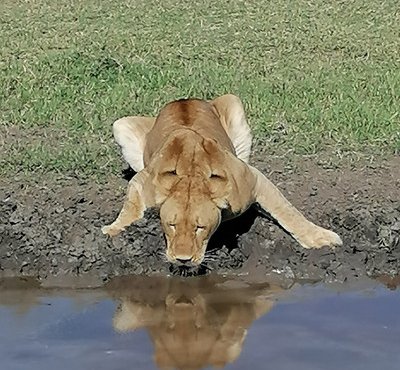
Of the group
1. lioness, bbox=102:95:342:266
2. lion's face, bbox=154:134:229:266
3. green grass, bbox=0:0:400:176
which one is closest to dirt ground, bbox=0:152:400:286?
lioness, bbox=102:95:342:266

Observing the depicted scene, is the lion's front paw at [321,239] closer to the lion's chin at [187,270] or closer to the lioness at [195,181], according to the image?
the lioness at [195,181]

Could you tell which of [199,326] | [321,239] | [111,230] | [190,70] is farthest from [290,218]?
[190,70]

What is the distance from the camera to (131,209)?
24.8ft

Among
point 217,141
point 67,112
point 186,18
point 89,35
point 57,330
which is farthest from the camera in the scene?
point 186,18

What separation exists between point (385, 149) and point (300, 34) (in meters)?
5.76

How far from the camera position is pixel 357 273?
Answer: 7.24 metres

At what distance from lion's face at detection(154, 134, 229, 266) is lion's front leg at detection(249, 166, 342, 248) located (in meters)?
0.48

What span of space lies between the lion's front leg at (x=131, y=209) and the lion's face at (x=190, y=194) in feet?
0.91

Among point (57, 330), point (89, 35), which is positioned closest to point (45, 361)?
point (57, 330)

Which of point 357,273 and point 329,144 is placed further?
point 329,144

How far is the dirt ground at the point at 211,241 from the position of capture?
731 cm

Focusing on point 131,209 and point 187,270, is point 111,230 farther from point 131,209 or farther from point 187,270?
point 187,270

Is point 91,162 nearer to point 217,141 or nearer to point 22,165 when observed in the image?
point 22,165

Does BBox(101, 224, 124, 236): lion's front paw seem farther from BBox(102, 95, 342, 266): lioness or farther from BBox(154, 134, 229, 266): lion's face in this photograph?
BBox(154, 134, 229, 266): lion's face
